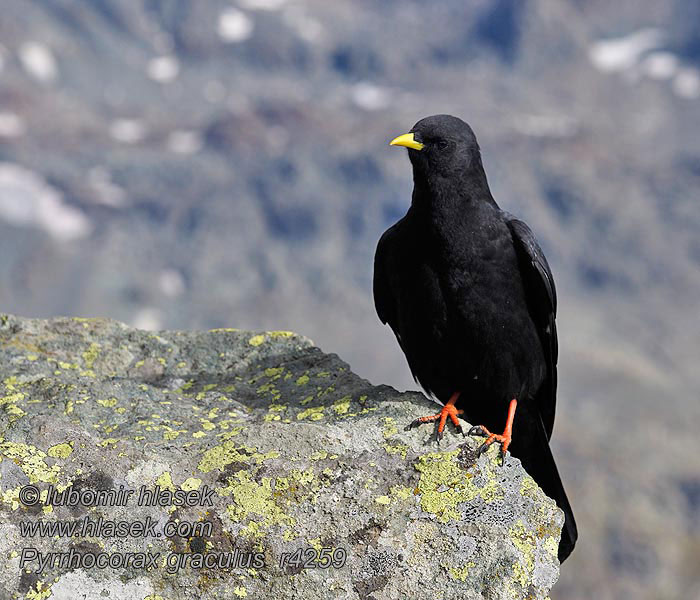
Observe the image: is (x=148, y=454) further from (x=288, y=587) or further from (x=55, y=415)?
(x=288, y=587)

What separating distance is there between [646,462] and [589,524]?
23098 mm

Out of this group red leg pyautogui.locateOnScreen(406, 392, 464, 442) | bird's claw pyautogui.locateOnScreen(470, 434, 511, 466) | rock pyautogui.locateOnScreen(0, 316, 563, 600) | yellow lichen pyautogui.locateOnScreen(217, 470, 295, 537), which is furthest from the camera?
red leg pyautogui.locateOnScreen(406, 392, 464, 442)

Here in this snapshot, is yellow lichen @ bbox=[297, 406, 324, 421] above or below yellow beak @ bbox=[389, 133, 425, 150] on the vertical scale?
below

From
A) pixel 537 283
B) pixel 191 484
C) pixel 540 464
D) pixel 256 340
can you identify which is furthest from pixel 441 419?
pixel 256 340

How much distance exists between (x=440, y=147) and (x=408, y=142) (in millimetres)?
279

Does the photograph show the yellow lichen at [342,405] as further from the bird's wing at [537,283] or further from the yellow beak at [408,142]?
the yellow beak at [408,142]

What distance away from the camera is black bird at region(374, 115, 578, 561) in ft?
21.1

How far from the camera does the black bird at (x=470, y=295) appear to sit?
21.1ft

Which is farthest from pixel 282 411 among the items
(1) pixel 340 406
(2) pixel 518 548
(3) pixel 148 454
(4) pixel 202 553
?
(2) pixel 518 548

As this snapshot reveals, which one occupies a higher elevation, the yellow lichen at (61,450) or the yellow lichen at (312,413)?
the yellow lichen at (312,413)

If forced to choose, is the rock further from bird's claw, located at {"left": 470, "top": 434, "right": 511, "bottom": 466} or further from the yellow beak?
the yellow beak

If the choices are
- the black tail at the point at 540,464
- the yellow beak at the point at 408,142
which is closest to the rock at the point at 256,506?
the black tail at the point at 540,464

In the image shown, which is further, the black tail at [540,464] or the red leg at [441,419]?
the black tail at [540,464]

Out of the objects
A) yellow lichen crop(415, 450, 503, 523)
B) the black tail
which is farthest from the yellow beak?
yellow lichen crop(415, 450, 503, 523)
